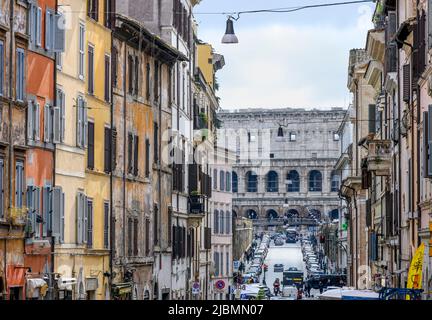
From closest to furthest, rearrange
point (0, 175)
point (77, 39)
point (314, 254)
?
point (0, 175)
point (77, 39)
point (314, 254)

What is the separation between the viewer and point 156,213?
2119 inches

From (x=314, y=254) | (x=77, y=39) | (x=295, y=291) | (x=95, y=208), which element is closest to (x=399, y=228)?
(x=95, y=208)

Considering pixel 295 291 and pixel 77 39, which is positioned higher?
pixel 77 39

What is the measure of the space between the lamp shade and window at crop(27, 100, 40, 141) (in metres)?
6.40

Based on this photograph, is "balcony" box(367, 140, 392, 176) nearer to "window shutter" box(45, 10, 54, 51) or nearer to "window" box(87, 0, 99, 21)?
"window" box(87, 0, 99, 21)

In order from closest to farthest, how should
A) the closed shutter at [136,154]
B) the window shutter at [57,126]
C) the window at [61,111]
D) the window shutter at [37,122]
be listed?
1. the window shutter at [37,122]
2. the window shutter at [57,126]
3. the window at [61,111]
4. the closed shutter at [136,154]

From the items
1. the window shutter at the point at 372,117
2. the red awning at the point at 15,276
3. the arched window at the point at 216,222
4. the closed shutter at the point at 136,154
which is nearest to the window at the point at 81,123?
the red awning at the point at 15,276

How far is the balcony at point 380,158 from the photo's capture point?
178 ft

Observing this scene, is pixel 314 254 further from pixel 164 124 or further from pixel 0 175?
pixel 0 175

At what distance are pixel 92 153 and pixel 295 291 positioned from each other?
202ft

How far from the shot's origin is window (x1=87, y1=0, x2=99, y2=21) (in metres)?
42.1

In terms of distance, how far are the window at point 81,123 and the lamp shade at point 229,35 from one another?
15.8 ft

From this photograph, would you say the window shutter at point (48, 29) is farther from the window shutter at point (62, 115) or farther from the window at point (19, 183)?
the window at point (19, 183)

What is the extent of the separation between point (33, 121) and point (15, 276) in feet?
13.7
